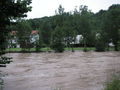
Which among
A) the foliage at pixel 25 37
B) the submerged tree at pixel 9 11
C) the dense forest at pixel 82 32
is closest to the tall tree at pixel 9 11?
the submerged tree at pixel 9 11

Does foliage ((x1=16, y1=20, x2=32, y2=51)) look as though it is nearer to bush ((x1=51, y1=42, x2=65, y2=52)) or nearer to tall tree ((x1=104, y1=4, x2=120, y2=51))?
bush ((x1=51, y1=42, x2=65, y2=52))

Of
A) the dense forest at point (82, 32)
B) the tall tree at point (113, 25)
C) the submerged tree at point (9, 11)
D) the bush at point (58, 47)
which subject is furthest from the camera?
the tall tree at point (113, 25)

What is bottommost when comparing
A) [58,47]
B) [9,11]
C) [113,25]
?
[58,47]

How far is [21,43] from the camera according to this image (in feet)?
149

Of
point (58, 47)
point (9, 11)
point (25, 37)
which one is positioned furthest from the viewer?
point (25, 37)

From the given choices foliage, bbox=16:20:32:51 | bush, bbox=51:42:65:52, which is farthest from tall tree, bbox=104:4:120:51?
foliage, bbox=16:20:32:51

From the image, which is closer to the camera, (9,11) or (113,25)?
(9,11)

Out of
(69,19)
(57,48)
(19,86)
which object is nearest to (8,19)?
(19,86)

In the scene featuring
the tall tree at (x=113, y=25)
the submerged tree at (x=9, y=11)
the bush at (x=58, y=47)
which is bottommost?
the bush at (x=58, y=47)

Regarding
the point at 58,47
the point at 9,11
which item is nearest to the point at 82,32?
the point at 58,47

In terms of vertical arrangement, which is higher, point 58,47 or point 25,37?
point 25,37

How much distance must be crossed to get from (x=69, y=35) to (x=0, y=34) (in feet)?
139

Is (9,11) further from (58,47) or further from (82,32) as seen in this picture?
(82,32)

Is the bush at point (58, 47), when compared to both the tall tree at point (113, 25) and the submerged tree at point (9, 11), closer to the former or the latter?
the tall tree at point (113, 25)
